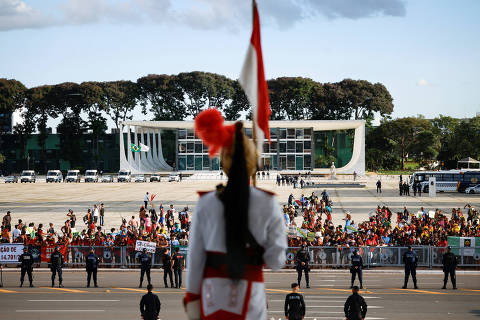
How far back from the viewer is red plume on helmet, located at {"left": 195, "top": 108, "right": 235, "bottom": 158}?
10.8 ft

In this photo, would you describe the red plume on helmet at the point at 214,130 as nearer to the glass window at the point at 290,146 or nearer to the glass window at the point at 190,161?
the glass window at the point at 290,146

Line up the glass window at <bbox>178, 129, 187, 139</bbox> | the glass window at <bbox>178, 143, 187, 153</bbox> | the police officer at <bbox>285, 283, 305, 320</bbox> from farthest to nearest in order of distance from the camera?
the glass window at <bbox>178, 129, 187, 139</bbox> → the glass window at <bbox>178, 143, 187, 153</bbox> → the police officer at <bbox>285, 283, 305, 320</bbox>

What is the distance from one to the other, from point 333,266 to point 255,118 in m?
21.0

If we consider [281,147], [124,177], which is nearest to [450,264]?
[124,177]

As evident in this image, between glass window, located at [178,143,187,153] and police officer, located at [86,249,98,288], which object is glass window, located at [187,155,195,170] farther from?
police officer, located at [86,249,98,288]

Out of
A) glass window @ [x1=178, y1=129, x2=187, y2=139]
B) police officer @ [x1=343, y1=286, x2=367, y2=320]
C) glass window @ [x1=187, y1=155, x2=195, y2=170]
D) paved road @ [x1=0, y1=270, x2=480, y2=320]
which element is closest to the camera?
police officer @ [x1=343, y1=286, x2=367, y2=320]

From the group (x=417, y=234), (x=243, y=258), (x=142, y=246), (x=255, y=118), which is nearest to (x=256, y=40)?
(x=255, y=118)

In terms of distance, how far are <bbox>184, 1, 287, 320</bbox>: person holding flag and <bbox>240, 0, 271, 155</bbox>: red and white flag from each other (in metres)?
0.31

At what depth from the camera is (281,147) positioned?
10988cm

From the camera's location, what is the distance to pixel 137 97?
413 feet

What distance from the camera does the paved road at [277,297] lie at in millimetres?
15922

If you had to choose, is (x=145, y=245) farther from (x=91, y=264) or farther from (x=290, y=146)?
(x=290, y=146)

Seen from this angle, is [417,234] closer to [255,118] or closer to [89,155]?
[255,118]

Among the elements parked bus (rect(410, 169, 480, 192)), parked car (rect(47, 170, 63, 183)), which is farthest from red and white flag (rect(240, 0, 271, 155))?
parked car (rect(47, 170, 63, 183))
